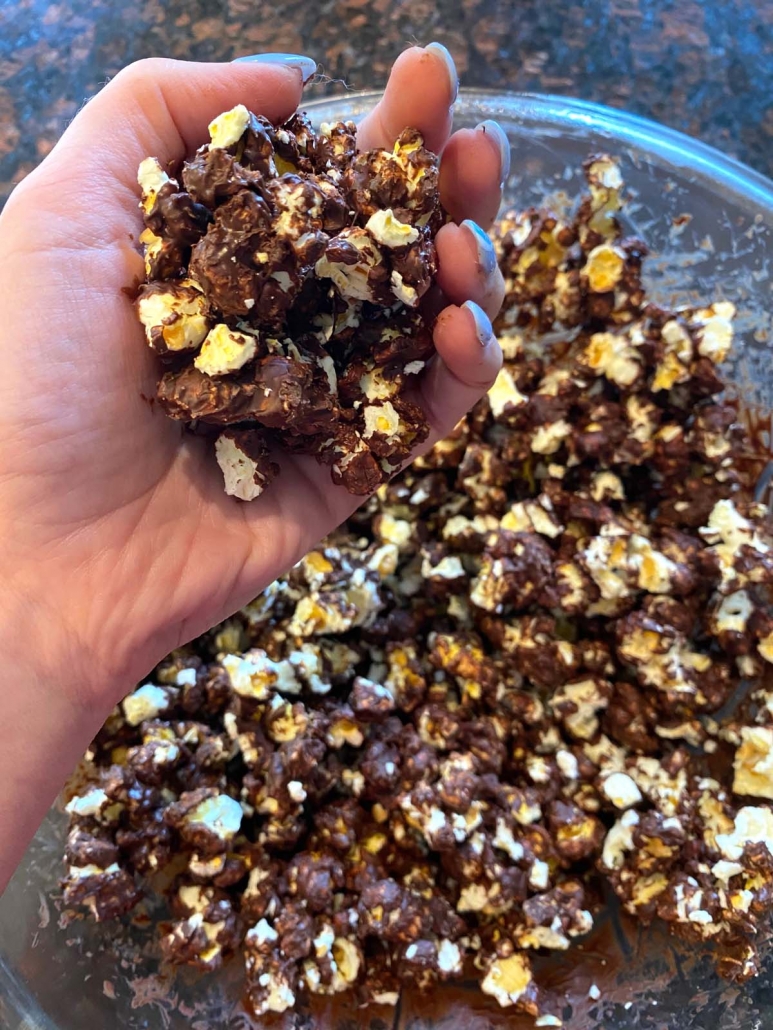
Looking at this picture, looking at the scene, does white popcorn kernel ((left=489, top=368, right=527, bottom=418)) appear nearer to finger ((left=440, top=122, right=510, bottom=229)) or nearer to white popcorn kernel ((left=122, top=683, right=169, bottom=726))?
finger ((left=440, top=122, right=510, bottom=229))

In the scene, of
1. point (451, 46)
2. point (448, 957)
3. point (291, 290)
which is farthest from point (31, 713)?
point (451, 46)

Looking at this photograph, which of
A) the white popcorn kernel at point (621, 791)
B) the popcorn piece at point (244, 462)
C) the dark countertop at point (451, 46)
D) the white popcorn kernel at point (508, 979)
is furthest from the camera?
the dark countertop at point (451, 46)

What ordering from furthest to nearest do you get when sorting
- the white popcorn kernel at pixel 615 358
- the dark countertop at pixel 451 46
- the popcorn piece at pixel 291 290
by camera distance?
the dark countertop at pixel 451 46
the white popcorn kernel at pixel 615 358
the popcorn piece at pixel 291 290

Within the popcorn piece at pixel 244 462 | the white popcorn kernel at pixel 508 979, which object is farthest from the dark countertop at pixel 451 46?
the white popcorn kernel at pixel 508 979

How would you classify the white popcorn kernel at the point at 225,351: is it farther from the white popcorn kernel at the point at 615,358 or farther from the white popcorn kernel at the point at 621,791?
the white popcorn kernel at the point at 621,791

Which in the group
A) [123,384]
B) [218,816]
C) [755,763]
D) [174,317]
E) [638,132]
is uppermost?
[174,317]

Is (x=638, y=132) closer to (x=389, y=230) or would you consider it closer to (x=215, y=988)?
(x=389, y=230)

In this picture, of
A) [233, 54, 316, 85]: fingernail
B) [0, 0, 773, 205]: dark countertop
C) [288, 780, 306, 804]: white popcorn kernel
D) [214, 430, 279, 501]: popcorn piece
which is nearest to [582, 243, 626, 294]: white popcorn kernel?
[233, 54, 316, 85]: fingernail

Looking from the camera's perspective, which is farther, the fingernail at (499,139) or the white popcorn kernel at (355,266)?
the fingernail at (499,139)
